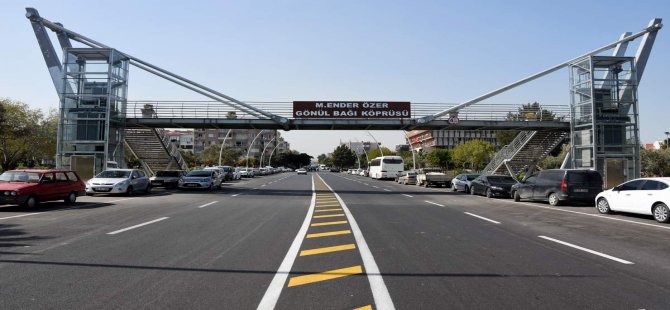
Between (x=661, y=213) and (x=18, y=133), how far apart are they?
46116 mm

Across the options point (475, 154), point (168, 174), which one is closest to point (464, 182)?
point (168, 174)

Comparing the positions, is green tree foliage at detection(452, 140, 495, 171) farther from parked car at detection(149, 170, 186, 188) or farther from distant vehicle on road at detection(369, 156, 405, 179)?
parked car at detection(149, 170, 186, 188)

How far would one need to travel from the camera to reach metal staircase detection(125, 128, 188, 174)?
37.9 metres

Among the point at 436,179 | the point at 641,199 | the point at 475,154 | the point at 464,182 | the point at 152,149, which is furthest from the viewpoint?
the point at 475,154

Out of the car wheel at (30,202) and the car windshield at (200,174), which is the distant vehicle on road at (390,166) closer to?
the car windshield at (200,174)

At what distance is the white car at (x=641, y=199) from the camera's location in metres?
14.3

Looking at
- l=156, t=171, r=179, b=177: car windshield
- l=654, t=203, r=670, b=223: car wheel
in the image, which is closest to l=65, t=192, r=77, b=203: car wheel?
l=156, t=171, r=179, b=177: car windshield

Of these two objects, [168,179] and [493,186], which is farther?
[168,179]

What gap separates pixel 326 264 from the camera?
24.1 feet

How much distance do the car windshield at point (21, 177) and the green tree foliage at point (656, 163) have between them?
5778cm

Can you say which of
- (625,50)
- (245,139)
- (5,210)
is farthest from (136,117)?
(245,139)

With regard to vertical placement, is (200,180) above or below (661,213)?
above

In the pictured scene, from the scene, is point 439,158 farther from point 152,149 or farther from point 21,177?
point 21,177

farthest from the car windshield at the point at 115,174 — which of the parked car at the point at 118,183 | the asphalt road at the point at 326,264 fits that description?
the asphalt road at the point at 326,264
